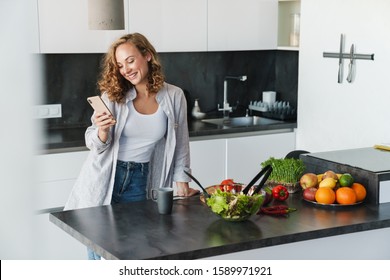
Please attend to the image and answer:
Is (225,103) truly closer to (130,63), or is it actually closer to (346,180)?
(130,63)

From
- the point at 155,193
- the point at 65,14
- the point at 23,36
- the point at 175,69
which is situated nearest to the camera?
the point at 23,36

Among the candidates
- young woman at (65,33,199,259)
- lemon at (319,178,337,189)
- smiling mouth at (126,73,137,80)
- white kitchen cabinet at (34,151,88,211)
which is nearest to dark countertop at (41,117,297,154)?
white kitchen cabinet at (34,151,88,211)

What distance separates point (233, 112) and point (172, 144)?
7.70 ft

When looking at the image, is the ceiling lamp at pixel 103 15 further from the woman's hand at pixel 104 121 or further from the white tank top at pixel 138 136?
the white tank top at pixel 138 136

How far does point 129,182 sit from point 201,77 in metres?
2.37

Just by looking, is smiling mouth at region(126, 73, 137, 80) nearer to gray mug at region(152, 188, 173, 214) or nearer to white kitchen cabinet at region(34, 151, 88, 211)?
gray mug at region(152, 188, 173, 214)

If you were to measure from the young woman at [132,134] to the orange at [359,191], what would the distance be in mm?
762

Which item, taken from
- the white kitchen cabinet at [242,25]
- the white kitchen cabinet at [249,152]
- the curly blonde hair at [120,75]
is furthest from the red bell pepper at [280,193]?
→ the white kitchen cabinet at [242,25]

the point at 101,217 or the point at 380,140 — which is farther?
the point at 380,140

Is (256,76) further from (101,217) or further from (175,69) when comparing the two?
(101,217)

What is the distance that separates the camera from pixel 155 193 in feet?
8.89

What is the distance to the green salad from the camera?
2.31 meters

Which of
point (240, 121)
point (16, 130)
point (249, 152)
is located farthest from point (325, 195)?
point (240, 121)
